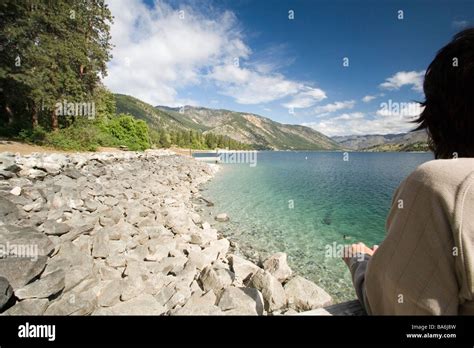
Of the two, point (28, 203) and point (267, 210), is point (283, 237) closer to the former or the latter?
point (267, 210)

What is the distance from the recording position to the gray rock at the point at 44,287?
12.6 ft

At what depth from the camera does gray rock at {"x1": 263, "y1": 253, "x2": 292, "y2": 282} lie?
6646 millimetres

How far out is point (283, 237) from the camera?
11766mm

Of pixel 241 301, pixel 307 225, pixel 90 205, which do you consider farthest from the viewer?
pixel 307 225

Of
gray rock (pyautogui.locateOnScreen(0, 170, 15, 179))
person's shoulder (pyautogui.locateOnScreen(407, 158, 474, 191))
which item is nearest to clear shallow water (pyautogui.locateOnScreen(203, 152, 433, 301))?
person's shoulder (pyautogui.locateOnScreen(407, 158, 474, 191))

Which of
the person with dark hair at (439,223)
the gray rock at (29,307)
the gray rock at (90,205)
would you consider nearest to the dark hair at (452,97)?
the person with dark hair at (439,223)

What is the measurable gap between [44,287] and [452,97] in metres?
6.04

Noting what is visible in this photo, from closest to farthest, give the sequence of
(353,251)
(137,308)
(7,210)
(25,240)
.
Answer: (353,251) < (137,308) < (25,240) < (7,210)

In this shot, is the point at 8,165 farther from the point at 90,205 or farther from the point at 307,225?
the point at 307,225

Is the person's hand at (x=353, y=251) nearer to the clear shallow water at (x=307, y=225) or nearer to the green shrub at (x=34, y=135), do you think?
the clear shallow water at (x=307, y=225)

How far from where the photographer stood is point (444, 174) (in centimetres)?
89
